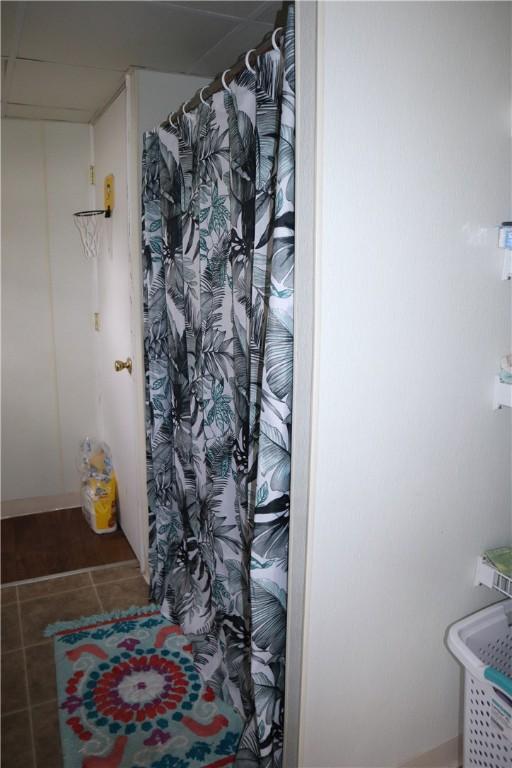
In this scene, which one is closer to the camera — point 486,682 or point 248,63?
point 486,682

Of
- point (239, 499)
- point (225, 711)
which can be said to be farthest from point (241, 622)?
point (239, 499)

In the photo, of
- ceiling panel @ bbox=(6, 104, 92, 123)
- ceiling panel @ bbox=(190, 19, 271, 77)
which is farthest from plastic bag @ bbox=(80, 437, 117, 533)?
ceiling panel @ bbox=(190, 19, 271, 77)

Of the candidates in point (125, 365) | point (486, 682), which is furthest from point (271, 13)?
point (486, 682)

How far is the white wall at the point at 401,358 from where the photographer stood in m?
1.22

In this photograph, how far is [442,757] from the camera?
172 centimetres

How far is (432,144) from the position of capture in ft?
4.29

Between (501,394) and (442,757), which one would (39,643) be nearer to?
(442,757)

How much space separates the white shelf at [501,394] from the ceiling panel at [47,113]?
2.42 meters

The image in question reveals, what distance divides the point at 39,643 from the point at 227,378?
1.30 m

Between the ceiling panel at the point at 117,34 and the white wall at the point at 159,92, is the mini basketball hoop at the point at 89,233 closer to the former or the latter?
the white wall at the point at 159,92

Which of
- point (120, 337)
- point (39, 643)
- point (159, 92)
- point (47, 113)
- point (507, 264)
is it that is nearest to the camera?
point (507, 264)

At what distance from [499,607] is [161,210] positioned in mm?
1712

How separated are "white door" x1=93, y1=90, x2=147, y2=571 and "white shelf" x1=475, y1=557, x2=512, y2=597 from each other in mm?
1451

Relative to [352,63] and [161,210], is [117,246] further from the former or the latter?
[352,63]
